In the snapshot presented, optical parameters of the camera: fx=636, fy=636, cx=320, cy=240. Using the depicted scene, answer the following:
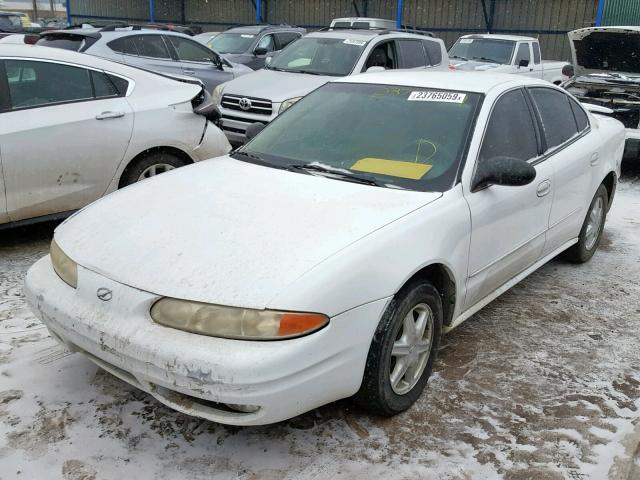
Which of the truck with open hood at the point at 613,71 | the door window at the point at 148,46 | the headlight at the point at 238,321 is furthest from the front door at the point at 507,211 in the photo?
the door window at the point at 148,46

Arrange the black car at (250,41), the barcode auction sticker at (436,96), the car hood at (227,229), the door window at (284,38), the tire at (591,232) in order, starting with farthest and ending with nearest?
Answer: the door window at (284,38), the black car at (250,41), the tire at (591,232), the barcode auction sticker at (436,96), the car hood at (227,229)

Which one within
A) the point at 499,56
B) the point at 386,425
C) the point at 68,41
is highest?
the point at 68,41

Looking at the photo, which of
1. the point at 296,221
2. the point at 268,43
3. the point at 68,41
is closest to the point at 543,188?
the point at 296,221

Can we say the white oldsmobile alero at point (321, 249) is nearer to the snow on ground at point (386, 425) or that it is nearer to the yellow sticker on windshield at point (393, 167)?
the yellow sticker on windshield at point (393, 167)

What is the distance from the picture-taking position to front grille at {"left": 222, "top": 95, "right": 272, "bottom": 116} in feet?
26.8

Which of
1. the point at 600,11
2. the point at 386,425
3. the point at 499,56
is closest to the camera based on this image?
the point at 386,425

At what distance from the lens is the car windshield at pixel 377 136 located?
3.38 meters

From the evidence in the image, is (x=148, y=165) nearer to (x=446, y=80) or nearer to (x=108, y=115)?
(x=108, y=115)

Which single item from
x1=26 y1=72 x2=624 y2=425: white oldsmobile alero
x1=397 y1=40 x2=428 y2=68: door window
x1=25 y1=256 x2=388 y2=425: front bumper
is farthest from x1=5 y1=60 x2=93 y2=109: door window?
x1=397 y1=40 x2=428 y2=68: door window

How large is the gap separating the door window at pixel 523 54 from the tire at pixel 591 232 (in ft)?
28.5

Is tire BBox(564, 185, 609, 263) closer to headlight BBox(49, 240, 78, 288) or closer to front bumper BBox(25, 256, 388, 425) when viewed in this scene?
front bumper BBox(25, 256, 388, 425)

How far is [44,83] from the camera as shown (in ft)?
16.3

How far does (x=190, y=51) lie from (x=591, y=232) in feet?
24.6

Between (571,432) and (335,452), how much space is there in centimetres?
111
